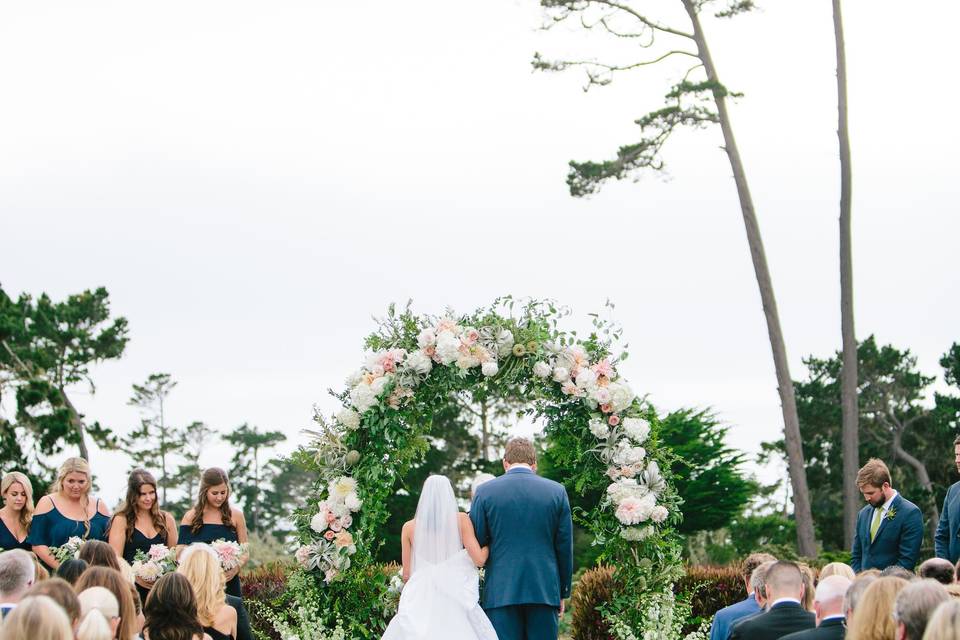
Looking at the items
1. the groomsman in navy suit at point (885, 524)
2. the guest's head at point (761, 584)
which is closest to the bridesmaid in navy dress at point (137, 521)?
the guest's head at point (761, 584)

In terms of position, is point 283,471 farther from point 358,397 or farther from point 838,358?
point 358,397

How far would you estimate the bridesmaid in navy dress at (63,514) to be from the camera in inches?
329

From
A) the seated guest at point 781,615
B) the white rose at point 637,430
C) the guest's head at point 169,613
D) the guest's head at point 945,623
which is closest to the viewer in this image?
the guest's head at point 945,623

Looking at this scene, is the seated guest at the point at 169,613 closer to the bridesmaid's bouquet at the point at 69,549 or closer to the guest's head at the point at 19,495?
the bridesmaid's bouquet at the point at 69,549

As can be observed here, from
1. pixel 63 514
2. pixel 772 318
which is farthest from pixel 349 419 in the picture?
pixel 772 318

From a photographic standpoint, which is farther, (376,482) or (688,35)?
(688,35)

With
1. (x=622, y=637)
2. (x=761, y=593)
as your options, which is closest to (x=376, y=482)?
(x=622, y=637)

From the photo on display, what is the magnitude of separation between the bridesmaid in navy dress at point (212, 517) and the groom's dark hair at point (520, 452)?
196 cm

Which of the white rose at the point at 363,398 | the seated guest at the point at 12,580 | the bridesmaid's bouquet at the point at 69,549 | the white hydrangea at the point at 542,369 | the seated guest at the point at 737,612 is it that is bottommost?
the seated guest at the point at 737,612

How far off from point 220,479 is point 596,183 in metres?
11.0

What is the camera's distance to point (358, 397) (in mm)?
9211

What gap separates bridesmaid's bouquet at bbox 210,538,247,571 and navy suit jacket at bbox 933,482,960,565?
15.9 ft

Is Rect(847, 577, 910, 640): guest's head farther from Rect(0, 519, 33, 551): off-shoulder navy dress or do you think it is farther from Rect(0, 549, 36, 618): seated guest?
Rect(0, 519, 33, 551): off-shoulder navy dress

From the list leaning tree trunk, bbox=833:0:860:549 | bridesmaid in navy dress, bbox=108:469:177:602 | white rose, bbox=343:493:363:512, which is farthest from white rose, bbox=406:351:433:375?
leaning tree trunk, bbox=833:0:860:549
